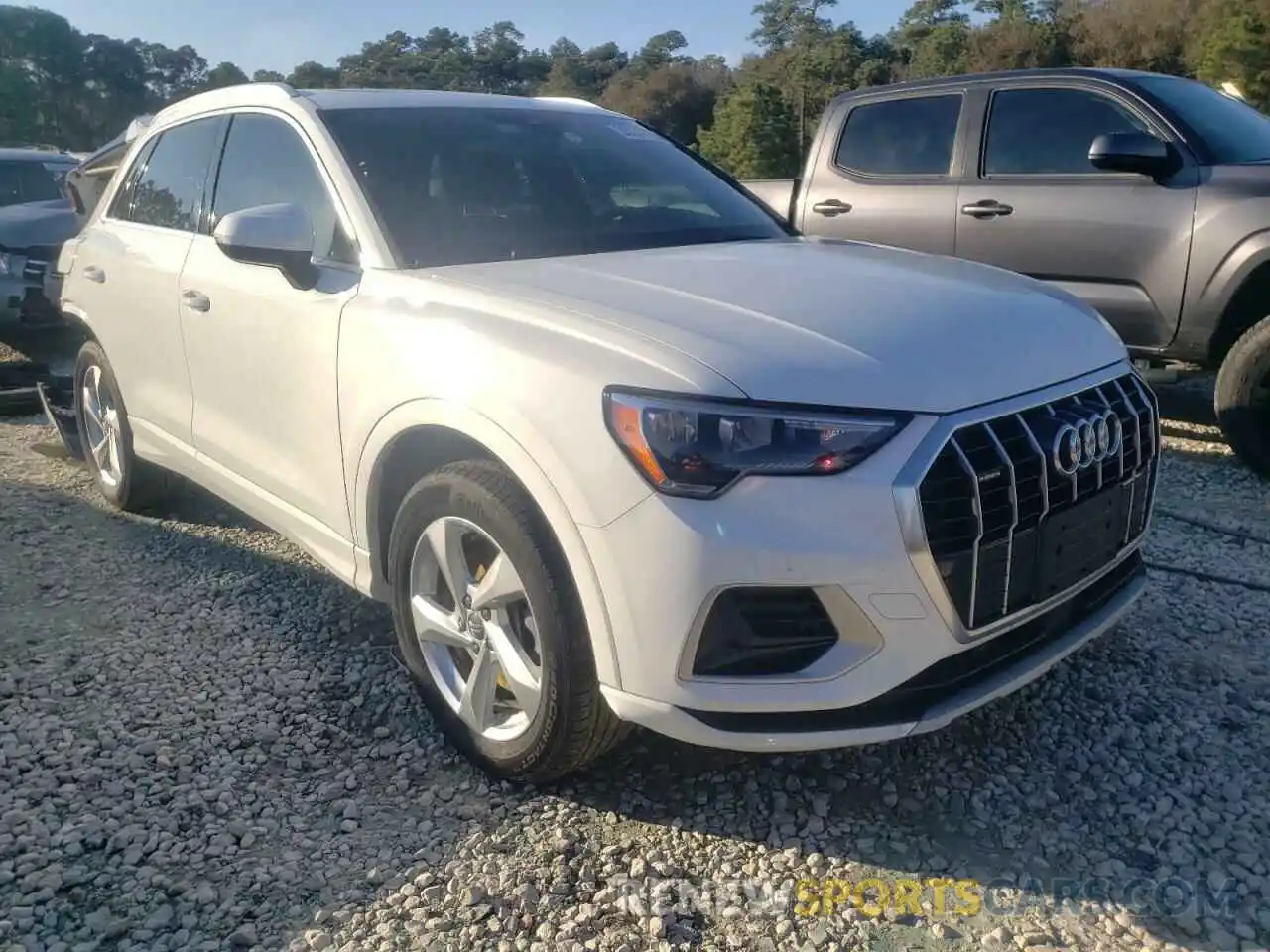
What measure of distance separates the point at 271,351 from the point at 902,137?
14.8 ft

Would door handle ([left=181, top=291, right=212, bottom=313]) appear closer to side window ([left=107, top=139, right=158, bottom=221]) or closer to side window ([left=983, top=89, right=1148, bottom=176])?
side window ([left=107, top=139, right=158, bottom=221])

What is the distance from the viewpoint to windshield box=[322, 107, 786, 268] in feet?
10.2

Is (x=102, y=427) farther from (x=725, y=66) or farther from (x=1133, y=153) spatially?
(x=725, y=66)

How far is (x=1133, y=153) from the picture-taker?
509cm

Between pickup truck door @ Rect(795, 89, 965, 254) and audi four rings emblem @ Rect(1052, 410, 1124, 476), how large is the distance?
375cm

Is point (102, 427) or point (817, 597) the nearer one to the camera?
point (817, 597)

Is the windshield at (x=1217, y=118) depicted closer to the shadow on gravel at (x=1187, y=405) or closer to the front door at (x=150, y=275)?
the shadow on gravel at (x=1187, y=405)

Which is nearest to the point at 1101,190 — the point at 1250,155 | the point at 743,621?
the point at 1250,155

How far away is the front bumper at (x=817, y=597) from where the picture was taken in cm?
212

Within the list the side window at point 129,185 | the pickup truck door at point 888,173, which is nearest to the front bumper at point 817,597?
the side window at point 129,185

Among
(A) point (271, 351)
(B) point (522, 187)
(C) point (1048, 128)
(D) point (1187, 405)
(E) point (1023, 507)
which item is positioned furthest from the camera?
(D) point (1187, 405)

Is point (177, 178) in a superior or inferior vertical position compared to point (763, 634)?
superior

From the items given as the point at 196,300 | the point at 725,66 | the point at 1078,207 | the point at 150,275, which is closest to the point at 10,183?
the point at 150,275

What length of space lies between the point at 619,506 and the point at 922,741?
1.27 meters
